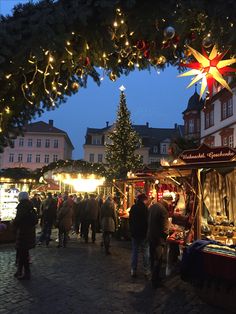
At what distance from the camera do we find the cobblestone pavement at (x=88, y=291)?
6266 millimetres

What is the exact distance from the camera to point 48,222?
14227 millimetres

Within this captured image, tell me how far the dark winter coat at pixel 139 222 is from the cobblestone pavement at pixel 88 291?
94 centimetres

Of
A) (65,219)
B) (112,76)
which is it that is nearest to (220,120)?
(65,219)

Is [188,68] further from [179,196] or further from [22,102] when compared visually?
[179,196]

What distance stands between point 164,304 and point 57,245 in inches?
321

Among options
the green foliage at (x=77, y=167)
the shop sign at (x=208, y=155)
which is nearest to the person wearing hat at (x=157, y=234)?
the shop sign at (x=208, y=155)

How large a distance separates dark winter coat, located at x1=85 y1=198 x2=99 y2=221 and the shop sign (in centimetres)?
726

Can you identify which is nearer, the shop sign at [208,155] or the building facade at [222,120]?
the shop sign at [208,155]

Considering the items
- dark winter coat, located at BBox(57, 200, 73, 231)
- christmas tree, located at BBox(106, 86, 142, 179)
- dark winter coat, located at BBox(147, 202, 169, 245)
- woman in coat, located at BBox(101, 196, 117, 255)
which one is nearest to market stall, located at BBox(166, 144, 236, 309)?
dark winter coat, located at BBox(147, 202, 169, 245)

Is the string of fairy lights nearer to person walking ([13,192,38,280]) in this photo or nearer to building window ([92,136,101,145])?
person walking ([13,192,38,280])

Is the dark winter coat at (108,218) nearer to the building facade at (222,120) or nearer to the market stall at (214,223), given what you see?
the market stall at (214,223)

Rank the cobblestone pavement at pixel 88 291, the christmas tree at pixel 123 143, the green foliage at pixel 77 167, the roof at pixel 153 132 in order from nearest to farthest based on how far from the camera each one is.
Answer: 1. the cobblestone pavement at pixel 88 291
2. the green foliage at pixel 77 167
3. the christmas tree at pixel 123 143
4. the roof at pixel 153 132

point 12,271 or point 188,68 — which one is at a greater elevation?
point 188,68

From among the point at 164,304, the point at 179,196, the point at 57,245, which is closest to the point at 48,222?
the point at 57,245
